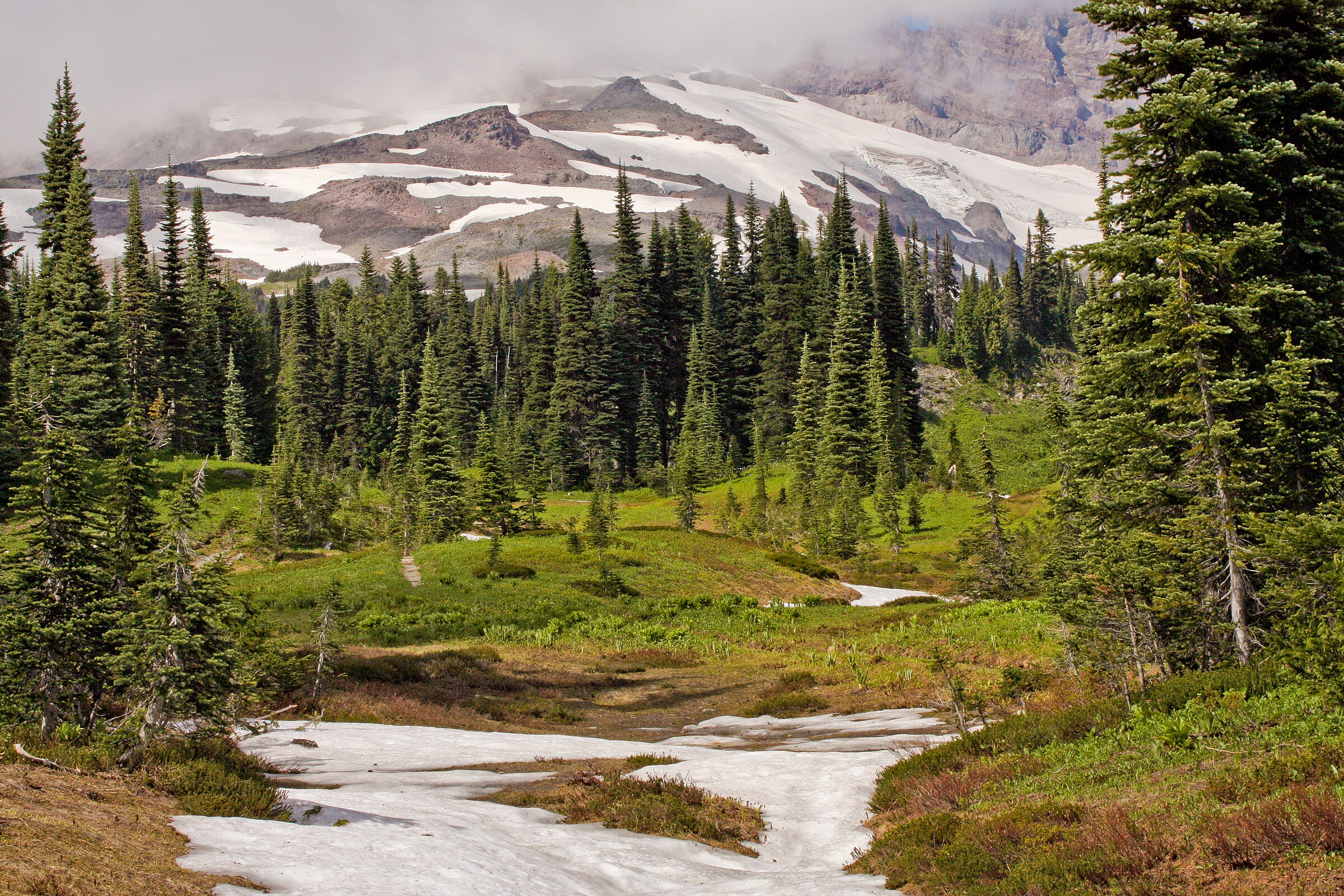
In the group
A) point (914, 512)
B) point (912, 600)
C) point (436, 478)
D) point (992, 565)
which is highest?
Answer: point (436, 478)

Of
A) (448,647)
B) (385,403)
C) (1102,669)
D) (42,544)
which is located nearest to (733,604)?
(448,647)

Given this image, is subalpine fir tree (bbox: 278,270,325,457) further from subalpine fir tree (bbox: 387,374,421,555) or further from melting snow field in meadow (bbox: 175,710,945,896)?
melting snow field in meadow (bbox: 175,710,945,896)

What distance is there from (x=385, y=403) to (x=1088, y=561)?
335 ft

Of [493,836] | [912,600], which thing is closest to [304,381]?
[912,600]

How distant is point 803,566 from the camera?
1987 inches

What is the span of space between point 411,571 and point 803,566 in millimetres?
22208

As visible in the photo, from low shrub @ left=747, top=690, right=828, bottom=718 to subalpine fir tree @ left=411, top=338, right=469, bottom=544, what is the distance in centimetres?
3451

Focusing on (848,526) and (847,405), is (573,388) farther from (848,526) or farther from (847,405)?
(848,526)

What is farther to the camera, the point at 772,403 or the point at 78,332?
the point at 772,403

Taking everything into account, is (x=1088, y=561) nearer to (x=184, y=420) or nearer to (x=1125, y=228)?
(x=1125, y=228)

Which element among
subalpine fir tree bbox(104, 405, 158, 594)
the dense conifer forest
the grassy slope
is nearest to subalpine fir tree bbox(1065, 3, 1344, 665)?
the dense conifer forest

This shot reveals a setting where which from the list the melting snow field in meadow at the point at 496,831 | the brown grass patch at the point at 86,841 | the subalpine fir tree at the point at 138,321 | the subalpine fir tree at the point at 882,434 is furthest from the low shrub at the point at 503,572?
the subalpine fir tree at the point at 138,321

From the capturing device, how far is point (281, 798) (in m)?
10.5

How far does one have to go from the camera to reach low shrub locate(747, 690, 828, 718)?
21.4 meters
